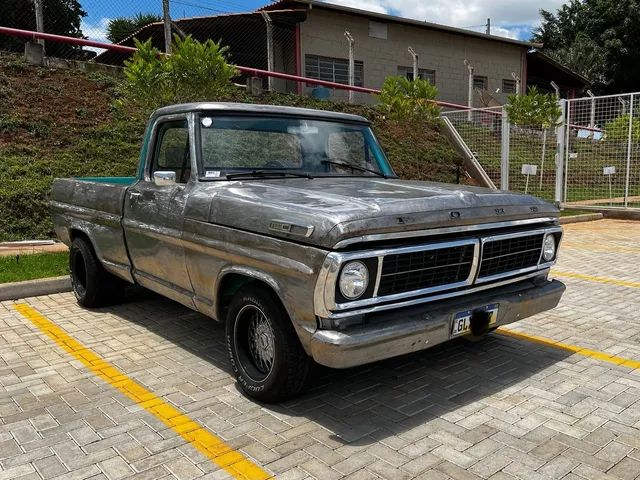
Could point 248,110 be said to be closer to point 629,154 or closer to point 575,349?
point 575,349

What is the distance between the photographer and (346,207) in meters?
3.25

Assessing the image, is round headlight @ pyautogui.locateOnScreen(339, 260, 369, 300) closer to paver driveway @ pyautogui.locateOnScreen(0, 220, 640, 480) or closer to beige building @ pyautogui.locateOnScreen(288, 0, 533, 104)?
paver driveway @ pyautogui.locateOnScreen(0, 220, 640, 480)

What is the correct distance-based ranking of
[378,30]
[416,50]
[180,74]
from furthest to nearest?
[416,50]
[378,30]
[180,74]

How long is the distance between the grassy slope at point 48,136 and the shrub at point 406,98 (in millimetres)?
3886

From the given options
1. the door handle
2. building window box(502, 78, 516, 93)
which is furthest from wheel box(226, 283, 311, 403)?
building window box(502, 78, 516, 93)

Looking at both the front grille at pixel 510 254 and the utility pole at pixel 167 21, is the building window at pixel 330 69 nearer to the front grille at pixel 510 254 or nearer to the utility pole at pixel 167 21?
the utility pole at pixel 167 21

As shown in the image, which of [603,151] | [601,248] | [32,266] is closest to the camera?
[32,266]

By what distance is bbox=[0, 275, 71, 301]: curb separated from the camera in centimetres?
631

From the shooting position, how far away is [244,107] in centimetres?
451

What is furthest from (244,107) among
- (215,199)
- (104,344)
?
(104,344)

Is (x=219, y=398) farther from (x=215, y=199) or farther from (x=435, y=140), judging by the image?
(x=435, y=140)

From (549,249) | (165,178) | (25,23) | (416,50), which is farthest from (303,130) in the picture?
(416,50)

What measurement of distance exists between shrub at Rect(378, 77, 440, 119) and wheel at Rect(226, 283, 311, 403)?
11.6m

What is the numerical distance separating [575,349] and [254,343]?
8.96ft
